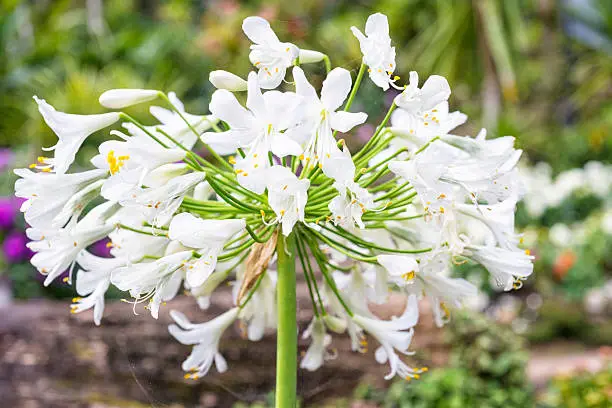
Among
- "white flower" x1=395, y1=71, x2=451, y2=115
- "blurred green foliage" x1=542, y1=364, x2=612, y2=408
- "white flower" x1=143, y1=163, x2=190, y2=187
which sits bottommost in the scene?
"blurred green foliage" x1=542, y1=364, x2=612, y2=408

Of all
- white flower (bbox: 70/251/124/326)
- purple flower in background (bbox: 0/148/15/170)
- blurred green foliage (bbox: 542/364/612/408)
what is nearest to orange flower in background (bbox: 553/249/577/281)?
blurred green foliage (bbox: 542/364/612/408)

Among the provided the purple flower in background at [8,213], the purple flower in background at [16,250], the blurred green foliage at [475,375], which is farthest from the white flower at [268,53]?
the purple flower in background at [8,213]

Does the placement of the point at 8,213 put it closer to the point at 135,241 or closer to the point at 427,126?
the point at 135,241

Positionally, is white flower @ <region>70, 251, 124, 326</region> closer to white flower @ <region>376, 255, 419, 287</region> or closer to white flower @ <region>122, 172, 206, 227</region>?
white flower @ <region>122, 172, 206, 227</region>

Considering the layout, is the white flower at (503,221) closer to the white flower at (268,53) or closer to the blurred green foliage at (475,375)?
the white flower at (268,53)

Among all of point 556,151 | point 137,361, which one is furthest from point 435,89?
point 556,151

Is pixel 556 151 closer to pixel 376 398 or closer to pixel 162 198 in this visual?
pixel 376 398

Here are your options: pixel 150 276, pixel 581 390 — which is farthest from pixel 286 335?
pixel 581 390
